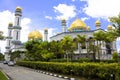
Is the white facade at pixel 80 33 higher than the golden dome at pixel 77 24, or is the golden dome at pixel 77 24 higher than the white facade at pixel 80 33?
the golden dome at pixel 77 24

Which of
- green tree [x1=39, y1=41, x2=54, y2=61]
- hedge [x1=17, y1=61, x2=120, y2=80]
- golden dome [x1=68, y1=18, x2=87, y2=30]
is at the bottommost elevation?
hedge [x1=17, y1=61, x2=120, y2=80]

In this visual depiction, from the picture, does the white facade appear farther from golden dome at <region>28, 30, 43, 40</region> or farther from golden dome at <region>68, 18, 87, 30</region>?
golden dome at <region>28, 30, 43, 40</region>

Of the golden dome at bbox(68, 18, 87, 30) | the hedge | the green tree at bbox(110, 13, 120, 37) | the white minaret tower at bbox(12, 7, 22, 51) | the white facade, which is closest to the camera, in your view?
the hedge

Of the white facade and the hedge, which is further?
the white facade

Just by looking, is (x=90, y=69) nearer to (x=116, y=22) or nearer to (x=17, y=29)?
(x=116, y=22)

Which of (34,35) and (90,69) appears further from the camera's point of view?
(34,35)

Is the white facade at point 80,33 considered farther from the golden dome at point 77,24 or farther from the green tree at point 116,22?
the green tree at point 116,22

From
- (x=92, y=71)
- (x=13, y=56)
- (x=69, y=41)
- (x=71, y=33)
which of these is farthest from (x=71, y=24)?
(x=92, y=71)

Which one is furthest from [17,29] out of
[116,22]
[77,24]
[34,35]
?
[116,22]

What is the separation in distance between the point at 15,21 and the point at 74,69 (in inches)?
1925

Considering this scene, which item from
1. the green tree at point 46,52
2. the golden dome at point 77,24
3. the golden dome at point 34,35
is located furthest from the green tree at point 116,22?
the golden dome at point 34,35

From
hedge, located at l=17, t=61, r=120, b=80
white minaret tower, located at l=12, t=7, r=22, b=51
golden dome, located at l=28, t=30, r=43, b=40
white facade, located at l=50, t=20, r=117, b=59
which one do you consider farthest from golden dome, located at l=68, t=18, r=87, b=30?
hedge, located at l=17, t=61, r=120, b=80

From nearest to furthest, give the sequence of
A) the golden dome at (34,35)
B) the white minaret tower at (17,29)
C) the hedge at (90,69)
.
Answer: the hedge at (90,69) → the white minaret tower at (17,29) → the golden dome at (34,35)

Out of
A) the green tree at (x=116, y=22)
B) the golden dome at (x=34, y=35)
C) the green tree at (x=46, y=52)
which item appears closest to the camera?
the green tree at (x=116, y=22)
